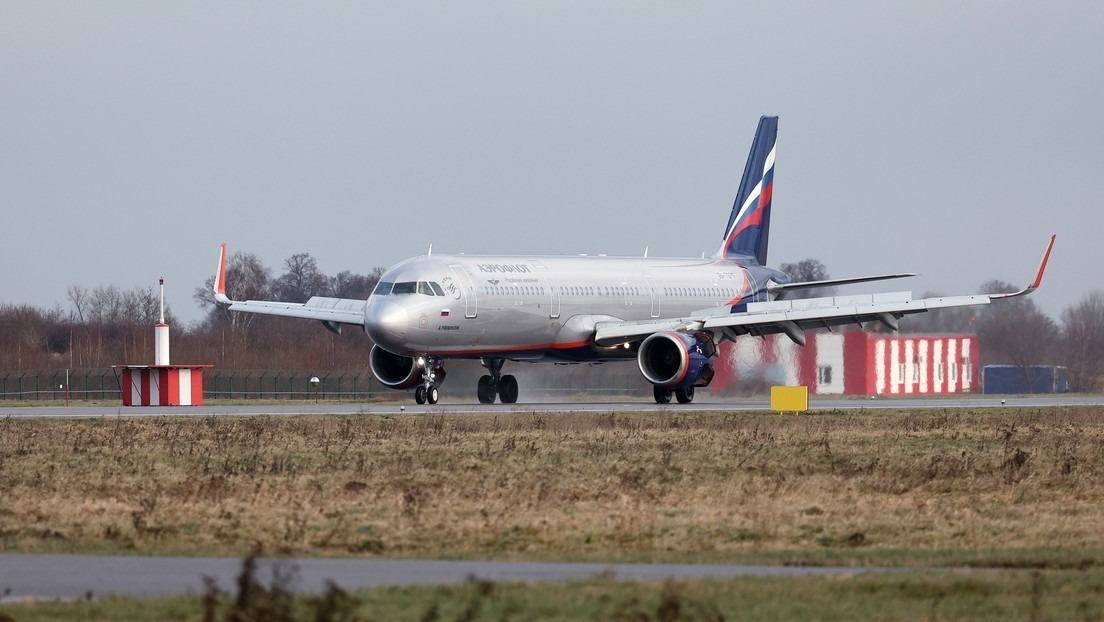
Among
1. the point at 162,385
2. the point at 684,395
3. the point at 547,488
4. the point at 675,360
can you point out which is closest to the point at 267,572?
the point at 547,488

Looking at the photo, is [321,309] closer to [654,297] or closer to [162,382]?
[162,382]

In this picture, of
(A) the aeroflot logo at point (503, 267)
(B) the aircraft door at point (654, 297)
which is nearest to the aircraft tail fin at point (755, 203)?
(B) the aircraft door at point (654, 297)

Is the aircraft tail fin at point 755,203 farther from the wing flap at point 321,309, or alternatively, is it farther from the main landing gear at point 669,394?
the wing flap at point 321,309

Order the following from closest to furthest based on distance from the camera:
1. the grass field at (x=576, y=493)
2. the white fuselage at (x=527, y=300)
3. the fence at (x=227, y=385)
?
the grass field at (x=576, y=493) < the white fuselage at (x=527, y=300) < the fence at (x=227, y=385)

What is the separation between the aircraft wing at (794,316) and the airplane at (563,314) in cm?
4

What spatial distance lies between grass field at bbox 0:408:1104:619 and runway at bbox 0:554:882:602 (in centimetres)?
77

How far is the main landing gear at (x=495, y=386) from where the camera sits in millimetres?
51406

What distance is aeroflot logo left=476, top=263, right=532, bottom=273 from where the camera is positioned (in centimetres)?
4866

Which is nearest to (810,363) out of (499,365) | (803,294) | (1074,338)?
(803,294)

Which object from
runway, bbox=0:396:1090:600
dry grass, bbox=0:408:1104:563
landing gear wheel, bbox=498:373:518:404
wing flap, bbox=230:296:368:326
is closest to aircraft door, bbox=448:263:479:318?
wing flap, bbox=230:296:368:326

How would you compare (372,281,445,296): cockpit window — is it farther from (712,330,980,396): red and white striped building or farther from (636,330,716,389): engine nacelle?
(712,330,980,396): red and white striped building

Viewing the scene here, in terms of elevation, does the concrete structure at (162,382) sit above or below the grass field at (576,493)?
above

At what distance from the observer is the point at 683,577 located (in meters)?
14.1

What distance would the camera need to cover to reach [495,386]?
52.1 meters
